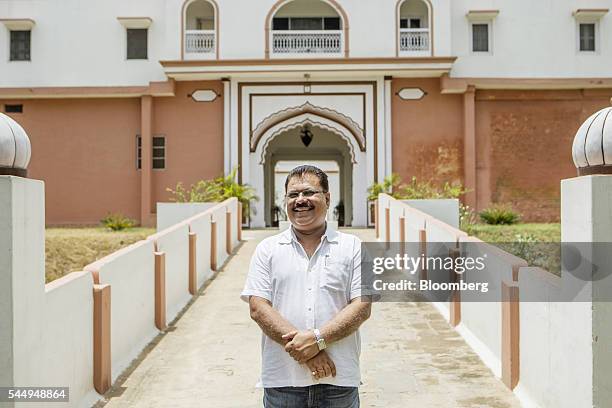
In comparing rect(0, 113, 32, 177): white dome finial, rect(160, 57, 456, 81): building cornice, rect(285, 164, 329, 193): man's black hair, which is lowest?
rect(285, 164, 329, 193): man's black hair

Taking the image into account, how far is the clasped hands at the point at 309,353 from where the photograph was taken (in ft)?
10.9

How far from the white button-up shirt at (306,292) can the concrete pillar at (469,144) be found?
55.3ft

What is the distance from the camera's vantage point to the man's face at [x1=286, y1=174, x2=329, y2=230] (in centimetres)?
355

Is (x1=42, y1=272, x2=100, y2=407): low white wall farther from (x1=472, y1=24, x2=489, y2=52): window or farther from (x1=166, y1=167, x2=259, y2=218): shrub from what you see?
(x1=472, y1=24, x2=489, y2=52): window

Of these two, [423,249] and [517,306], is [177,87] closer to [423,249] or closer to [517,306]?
A: [423,249]

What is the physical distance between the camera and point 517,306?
606 centimetres

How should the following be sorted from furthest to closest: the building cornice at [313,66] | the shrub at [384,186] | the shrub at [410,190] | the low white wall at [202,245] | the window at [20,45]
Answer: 1. the window at [20,45]
2. the building cornice at [313,66]
3. the shrub at [384,186]
4. the shrub at [410,190]
5. the low white wall at [202,245]

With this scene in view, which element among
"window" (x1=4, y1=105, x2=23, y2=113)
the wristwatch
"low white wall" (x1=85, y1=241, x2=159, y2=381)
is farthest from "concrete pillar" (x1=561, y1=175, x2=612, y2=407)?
"window" (x1=4, y1=105, x2=23, y2=113)

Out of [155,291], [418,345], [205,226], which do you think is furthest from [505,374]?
[205,226]

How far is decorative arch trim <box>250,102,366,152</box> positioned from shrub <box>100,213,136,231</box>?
3831 millimetres

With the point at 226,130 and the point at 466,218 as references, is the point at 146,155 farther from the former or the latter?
the point at 466,218

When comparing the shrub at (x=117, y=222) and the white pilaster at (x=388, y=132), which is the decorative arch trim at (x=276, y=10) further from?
the shrub at (x=117, y=222)

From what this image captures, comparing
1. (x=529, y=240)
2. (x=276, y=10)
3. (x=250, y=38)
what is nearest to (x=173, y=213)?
(x=250, y=38)

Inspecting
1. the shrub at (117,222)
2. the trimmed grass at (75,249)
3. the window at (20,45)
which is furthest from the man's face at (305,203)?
the window at (20,45)
